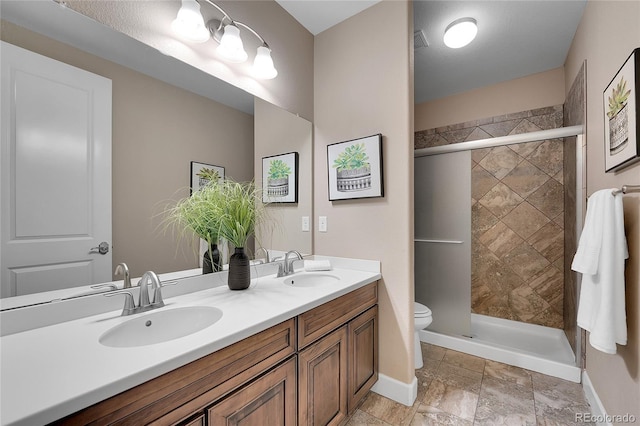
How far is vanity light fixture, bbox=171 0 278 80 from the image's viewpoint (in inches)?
49.5

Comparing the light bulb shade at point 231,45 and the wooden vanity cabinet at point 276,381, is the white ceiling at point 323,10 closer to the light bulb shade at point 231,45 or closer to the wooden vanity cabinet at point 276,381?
the light bulb shade at point 231,45

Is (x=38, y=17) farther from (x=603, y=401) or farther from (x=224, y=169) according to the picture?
(x=603, y=401)

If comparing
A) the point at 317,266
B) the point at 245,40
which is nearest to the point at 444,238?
the point at 317,266

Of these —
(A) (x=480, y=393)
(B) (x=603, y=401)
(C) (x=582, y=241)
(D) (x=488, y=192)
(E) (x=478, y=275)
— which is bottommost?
(A) (x=480, y=393)

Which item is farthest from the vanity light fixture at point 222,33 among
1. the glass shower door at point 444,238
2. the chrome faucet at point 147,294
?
the glass shower door at point 444,238

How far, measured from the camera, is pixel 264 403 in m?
0.98

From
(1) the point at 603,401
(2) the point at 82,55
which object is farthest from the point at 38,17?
(1) the point at 603,401

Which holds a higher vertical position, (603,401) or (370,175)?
(370,175)

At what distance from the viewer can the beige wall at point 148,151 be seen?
44.4 inches

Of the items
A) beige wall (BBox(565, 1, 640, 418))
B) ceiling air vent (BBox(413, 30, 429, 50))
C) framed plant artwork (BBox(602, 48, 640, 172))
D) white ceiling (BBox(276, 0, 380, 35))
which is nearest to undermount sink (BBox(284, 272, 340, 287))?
beige wall (BBox(565, 1, 640, 418))

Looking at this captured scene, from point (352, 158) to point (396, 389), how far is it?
5.04 ft

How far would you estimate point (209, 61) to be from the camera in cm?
146

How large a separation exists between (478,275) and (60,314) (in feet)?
10.9

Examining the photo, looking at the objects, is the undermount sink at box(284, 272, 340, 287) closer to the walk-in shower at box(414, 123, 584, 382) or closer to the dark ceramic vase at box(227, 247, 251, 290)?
the dark ceramic vase at box(227, 247, 251, 290)
